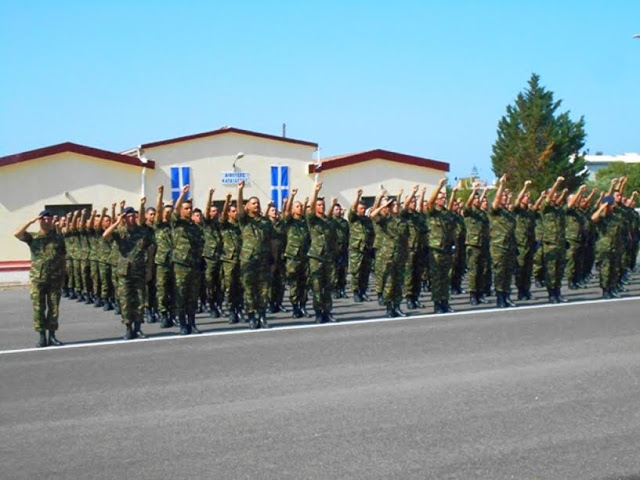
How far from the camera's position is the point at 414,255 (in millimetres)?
15883

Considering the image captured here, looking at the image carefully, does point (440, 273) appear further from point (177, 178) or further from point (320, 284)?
point (177, 178)

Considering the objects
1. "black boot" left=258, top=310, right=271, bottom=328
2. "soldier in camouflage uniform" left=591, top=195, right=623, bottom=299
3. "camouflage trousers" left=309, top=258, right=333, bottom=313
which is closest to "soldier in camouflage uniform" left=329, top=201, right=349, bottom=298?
"camouflage trousers" left=309, top=258, right=333, bottom=313

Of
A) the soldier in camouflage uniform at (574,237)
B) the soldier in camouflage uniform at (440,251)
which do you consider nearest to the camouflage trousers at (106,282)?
the soldier in camouflage uniform at (440,251)

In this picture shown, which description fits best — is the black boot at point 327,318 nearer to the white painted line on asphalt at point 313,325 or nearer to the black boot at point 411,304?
the white painted line on asphalt at point 313,325

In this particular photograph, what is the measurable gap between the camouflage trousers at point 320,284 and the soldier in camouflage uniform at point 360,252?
14.4 ft

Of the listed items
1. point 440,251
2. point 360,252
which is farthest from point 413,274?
point 360,252

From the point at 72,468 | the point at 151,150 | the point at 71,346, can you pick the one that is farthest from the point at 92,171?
the point at 72,468

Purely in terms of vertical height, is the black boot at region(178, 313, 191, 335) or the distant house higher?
the distant house

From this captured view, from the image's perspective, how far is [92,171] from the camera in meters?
30.4

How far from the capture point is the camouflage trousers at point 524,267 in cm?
1619

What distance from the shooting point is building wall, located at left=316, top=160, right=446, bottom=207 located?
110ft

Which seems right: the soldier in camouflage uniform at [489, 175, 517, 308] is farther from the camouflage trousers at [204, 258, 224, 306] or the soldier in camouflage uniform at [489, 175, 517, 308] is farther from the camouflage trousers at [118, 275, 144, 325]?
the camouflage trousers at [118, 275, 144, 325]

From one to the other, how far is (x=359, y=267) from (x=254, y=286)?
5440mm

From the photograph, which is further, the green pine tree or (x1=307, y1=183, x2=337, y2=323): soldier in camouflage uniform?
the green pine tree
